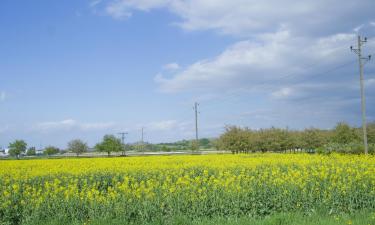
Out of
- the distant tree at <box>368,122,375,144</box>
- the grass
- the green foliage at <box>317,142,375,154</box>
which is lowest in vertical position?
the grass

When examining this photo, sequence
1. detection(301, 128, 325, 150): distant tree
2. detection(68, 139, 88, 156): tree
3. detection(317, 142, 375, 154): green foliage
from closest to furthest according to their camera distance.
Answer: detection(317, 142, 375, 154): green foliage → detection(301, 128, 325, 150): distant tree → detection(68, 139, 88, 156): tree

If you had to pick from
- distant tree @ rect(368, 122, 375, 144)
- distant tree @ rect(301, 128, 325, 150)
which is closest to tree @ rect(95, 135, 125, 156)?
distant tree @ rect(301, 128, 325, 150)

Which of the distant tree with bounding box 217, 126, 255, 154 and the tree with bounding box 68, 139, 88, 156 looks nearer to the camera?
the distant tree with bounding box 217, 126, 255, 154

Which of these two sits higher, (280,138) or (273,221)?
(280,138)

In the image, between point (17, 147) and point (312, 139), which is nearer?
point (312, 139)

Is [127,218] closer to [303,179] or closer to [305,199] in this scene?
[305,199]

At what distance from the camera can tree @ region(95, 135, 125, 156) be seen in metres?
77.8

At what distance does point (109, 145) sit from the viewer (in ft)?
255

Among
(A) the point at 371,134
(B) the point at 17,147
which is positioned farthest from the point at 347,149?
(B) the point at 17,147

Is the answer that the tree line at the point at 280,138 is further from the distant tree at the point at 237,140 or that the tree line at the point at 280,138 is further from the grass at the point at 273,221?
the grass at the point at 273,221

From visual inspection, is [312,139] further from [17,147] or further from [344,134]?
[17,147]

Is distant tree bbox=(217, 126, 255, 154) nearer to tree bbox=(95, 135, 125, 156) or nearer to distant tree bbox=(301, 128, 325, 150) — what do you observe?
distant tree bbox=(301, 128, 325, 150)

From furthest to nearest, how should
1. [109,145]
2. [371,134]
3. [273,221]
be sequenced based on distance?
[109,145] < [371,134] < [273,221]

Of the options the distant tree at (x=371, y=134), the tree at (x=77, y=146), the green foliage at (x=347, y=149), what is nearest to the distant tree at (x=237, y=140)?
the distant tree at (x=371, y=134)
